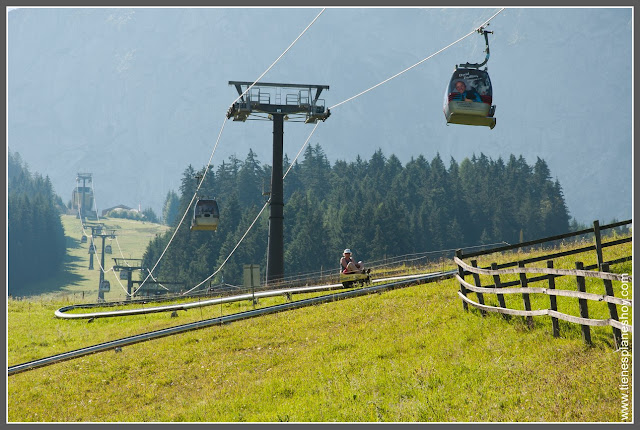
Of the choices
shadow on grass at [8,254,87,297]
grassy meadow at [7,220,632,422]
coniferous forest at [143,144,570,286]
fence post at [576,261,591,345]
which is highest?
coniferous forest at [143,144,570,286]

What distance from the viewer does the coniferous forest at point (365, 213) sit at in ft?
423

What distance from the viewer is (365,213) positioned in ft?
428

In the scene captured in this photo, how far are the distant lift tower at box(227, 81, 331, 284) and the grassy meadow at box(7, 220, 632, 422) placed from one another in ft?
64.3

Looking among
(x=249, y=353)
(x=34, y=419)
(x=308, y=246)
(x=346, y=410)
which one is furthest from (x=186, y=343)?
(x=308, y=246)

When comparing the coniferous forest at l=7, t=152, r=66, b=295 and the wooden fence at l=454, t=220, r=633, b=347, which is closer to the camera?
the wooden fence at l=454, t=220, r=633, b=347

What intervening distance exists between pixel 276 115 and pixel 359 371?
101 ft

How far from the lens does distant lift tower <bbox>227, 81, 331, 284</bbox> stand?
148 feet

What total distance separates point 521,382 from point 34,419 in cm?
1048

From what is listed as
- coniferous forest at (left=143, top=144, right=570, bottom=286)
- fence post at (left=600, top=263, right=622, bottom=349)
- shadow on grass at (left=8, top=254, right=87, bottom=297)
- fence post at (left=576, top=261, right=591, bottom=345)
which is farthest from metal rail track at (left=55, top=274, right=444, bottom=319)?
shadow on grass at (left=8, top=254, right=87, bottom=297)

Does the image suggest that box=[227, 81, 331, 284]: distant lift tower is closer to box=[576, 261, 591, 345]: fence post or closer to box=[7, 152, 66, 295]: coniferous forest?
box=[576, 261, 591, 345]: fence post

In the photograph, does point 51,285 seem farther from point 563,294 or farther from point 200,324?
point 563,294

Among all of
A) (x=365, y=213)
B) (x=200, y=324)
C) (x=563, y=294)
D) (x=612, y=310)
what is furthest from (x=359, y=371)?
(x=365, y=213)

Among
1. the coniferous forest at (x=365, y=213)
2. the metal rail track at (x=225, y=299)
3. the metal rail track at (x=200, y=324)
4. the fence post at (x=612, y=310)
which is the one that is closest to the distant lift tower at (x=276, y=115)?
the metal rail track at (x=225, y=299)

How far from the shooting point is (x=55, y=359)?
23.6 metres
